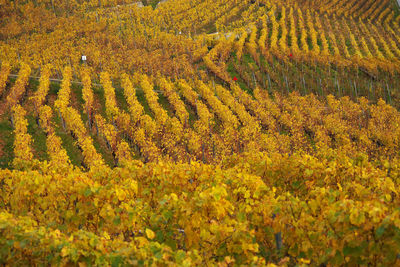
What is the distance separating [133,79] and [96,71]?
34.2 ft

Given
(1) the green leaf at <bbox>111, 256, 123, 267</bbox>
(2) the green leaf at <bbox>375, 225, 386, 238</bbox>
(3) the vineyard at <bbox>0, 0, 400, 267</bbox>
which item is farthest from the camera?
(3) the vineyard at <bbox>0, 0, 400, 267</bbox>

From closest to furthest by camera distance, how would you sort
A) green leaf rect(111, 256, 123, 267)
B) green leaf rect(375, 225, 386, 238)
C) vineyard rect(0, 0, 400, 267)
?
1. green leaf rect(375, 225, 386, 238)
2. green leaf rect(111, 256, 123, 267)
3. vineyard rect(0, 0, 400, 267)

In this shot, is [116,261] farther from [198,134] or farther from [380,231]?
[198,134]

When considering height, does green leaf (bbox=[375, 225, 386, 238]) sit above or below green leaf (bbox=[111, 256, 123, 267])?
above

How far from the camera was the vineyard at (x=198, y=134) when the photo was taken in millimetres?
5852

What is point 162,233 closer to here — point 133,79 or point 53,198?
point 53,198

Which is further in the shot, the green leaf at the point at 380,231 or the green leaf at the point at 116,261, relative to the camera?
the green leaf at the point at 116,261

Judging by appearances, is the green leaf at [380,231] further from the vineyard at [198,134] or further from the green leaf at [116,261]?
the green leaf at [116,261]

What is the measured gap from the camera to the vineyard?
5.85 m

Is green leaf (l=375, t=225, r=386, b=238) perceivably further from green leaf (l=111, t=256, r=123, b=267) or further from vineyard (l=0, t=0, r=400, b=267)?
green leaf (l=111, t=256, r=123, b=267)

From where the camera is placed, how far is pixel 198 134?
1610 inches

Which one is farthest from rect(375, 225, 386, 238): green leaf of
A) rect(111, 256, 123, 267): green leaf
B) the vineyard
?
rect(111, 256, 123, 267): green leaf

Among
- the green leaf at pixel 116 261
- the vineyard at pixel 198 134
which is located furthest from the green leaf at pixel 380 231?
the green leaf at pixel 116 261

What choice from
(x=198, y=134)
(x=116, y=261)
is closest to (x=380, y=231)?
(x=116, y=261)
